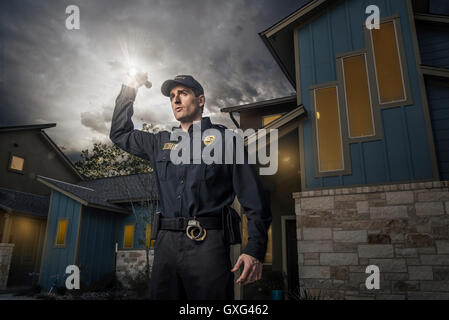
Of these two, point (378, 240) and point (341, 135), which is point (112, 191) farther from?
point (378, 240)

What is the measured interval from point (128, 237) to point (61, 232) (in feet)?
8.82

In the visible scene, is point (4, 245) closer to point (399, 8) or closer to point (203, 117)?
point (203, 117)

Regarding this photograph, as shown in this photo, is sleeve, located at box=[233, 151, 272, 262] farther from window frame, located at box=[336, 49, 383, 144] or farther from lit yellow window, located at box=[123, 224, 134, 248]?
lit yellow window, located at box=[123, 224, 134, 248]

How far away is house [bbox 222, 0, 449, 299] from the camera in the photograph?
18.2ft

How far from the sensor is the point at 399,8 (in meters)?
7.02

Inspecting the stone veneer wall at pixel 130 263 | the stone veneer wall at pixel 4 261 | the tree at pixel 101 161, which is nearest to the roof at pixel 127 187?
the stone veneer wall at pixel 130 263

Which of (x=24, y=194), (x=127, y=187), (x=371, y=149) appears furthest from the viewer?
(x=24, y=194)

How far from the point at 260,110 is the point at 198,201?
1005 centimetres

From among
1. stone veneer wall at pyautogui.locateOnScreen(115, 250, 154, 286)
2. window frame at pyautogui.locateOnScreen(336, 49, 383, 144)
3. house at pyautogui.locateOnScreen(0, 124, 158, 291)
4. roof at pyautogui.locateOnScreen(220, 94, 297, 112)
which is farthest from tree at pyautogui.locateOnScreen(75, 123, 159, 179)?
window frame at pyautogui.locateOnScreen(336, 49, 383, 144)

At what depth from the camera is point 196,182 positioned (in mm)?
2363

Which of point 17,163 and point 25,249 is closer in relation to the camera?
point 25,249

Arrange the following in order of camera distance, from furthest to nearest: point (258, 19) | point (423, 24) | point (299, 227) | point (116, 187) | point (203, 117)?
point (116, 187)
point (258, 19)
point (423, 24)
point (299, 227)
point (203, 117)

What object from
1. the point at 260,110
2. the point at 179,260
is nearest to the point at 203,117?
the point at 179,260

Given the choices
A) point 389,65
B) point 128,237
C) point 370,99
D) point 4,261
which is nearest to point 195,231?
point 370,99
